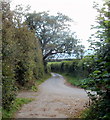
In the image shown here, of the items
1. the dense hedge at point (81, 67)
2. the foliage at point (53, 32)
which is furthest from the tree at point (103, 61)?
the foliage at point (53, 32)

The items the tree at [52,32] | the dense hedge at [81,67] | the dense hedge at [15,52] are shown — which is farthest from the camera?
the tree at [52,32]

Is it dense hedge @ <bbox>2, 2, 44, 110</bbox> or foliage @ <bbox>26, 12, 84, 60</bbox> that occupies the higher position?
foliage @ <bbox>26, 12, 84, 60</bbox>

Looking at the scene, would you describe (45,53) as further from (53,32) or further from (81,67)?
(81,67)

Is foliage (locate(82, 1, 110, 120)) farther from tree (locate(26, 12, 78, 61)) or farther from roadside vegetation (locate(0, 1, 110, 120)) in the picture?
tree (locate(26, 12, 78, 61))

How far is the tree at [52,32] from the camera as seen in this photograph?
892 inches

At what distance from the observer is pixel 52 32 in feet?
77.7

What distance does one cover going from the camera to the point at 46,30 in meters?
23.5

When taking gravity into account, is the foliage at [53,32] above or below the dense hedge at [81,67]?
above

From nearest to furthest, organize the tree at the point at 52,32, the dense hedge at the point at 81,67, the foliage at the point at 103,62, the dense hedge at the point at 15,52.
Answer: the foliage at the point at 103,62, the dense hedge at the point at 81,67, the dense hedge at the point at 15,52, the tree at the point at 52,32

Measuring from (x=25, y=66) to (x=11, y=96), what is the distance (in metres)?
5.38

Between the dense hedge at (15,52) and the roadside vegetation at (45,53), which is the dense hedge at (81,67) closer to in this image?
the roadside vegetation at (45,53)

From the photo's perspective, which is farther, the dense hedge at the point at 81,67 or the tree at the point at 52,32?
the tree at the point at 52,32

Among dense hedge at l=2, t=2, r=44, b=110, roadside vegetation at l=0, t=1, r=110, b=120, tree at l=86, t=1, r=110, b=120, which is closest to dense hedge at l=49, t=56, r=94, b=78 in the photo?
roadside vegetation at l=0, t=1, r=110, b=120

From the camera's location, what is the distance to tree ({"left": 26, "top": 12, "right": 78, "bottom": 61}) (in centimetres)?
2266
